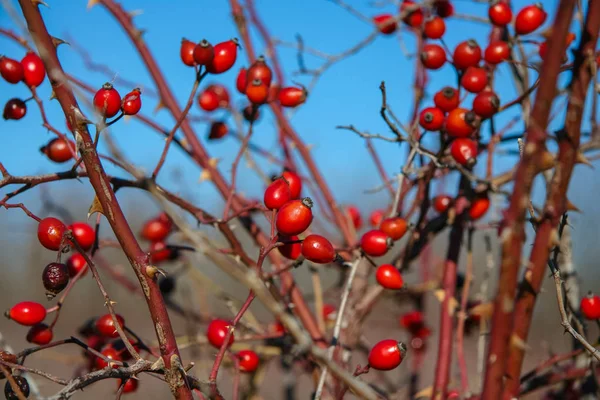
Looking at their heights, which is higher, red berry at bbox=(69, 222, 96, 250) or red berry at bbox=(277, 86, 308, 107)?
red berry at bbox=(277, 86, 308, 107)

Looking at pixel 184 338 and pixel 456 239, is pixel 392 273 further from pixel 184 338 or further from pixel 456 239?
pixel 184 338

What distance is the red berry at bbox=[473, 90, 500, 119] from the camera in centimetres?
131

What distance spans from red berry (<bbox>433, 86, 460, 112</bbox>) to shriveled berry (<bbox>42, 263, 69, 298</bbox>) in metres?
0.91

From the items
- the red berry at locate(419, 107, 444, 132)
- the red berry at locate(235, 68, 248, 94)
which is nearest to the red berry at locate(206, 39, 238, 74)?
the red berry at locate(235, 68, 248, 94)

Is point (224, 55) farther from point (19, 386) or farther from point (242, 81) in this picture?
point (19, 386)

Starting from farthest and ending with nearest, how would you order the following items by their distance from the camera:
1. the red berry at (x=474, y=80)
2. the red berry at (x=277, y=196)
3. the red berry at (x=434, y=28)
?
the red berry at (x=434, y=28)
the red berry at (x=474, y=80)
the red berry at (x=277, y=196)

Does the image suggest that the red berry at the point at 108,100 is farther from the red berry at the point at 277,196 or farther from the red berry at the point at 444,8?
the red berry at the point at 444,8

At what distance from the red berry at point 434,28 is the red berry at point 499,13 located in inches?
5.3

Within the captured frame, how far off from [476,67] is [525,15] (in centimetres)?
24

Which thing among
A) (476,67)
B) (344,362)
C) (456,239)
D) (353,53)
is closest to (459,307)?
(456,239)

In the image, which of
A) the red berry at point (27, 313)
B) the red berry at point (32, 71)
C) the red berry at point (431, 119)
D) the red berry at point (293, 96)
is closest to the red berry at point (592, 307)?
the red berry at point (431, 119)

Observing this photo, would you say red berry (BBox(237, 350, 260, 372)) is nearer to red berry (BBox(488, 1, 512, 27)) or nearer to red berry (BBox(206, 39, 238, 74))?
red berry (BBox(206, 39, 238, 74))

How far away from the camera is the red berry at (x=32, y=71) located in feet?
3.97

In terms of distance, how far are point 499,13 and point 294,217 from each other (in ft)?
3.12
